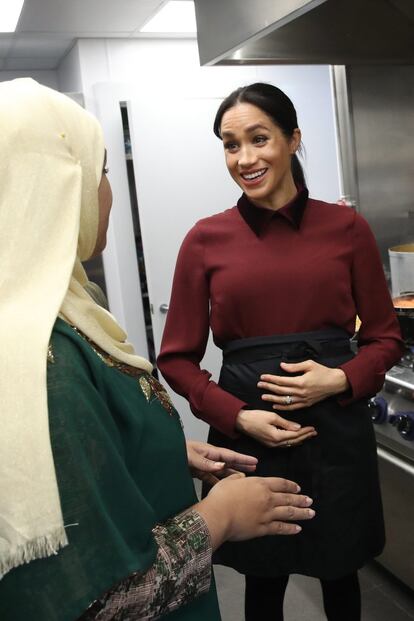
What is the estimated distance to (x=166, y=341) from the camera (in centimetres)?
150

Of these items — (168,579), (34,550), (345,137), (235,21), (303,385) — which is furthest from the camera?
(345,137)

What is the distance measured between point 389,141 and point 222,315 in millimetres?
1256

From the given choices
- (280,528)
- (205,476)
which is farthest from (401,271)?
(280,528)

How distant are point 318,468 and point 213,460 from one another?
0.32m

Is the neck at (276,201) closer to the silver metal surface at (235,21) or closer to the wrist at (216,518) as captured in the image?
the silver metal surface at (235,21)

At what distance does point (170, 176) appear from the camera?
3283mm

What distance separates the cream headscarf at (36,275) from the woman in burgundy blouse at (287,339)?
21.0 inches

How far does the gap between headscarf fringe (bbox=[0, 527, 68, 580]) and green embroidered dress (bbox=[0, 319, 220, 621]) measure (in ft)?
0.04

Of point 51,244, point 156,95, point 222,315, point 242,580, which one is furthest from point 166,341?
point 156,95

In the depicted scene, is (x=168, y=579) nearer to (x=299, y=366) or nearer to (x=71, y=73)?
(x=299, y=366)

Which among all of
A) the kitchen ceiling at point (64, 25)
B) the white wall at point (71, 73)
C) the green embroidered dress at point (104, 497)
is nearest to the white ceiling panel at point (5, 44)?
the kitchen ceiling at point (64, 25)

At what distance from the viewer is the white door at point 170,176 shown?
126 inches

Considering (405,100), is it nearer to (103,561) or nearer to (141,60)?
(141,60)

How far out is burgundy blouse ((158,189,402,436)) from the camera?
4.46 feet
